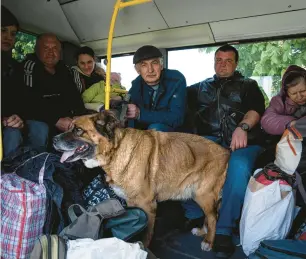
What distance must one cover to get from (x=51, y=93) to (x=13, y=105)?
0.56 m

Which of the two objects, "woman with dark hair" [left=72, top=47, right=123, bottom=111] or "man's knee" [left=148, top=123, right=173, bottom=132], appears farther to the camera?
"woman with dark hair" [left=72, top=47, right=123, bottom=111]

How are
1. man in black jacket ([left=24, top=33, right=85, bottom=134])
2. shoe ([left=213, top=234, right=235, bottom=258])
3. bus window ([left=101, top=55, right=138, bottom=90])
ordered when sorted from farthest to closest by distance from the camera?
bus window ([left=101, top=55, right=138, bottom=90])
man in black jacket ([left=24, top=33, right=85, bottom=134])
shoe ([left=213, top=234, right=235, bottom=258])

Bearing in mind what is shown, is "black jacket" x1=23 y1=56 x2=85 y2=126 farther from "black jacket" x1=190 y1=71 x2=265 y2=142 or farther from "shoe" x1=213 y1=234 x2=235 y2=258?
"shoe" x1=213 y1=234 x2=235 y2=258

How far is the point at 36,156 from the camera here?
2.40 meters

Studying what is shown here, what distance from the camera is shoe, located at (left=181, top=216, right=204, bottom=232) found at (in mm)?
3080

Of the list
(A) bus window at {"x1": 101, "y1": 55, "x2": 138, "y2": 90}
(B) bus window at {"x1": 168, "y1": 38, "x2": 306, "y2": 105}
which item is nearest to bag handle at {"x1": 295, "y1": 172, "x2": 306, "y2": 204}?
(B) bus window at {"x1": 168, "y1": 38, "x2": 306, "y2": 105}

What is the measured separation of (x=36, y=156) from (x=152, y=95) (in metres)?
1.48

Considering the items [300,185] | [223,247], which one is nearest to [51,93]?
[223,247]

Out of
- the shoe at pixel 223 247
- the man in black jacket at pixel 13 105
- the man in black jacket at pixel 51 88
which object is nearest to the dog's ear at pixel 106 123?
the man in black jacket at pixel 13 105

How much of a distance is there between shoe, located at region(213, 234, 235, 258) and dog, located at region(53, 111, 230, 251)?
0.10 metres

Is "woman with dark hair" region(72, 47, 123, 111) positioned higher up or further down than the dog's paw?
higher up

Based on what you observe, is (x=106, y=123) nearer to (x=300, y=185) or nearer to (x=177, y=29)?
(x=300, y=185)

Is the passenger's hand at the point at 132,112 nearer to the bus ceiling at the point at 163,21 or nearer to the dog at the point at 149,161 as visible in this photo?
the dog at the point at 149,161

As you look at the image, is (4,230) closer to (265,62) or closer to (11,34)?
(11,34)
